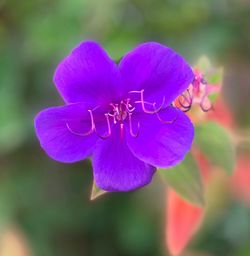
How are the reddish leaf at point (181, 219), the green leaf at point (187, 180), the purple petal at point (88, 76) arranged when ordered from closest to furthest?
the purple petal at point (88, 76)
the green leaf at point (187, 180)
the reddish leaf at point (181, 219)

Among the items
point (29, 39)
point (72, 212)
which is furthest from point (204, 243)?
point (29, 39)

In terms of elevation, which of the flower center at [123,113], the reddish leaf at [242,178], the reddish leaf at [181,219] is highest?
the flower center at [123,113]

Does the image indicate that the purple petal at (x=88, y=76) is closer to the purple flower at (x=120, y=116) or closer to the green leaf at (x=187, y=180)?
the purple flower at (x=120, y=116)

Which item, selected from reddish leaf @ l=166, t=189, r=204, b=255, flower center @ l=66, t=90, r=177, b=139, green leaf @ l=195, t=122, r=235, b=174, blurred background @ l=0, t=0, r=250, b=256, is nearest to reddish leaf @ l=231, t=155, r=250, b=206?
blurred background @ l=0, t=0, r=250, b=256

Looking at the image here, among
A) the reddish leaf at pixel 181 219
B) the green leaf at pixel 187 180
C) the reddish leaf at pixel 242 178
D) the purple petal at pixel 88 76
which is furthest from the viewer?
the reddish leaf at pixel 242 178

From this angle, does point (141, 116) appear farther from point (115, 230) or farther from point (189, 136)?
point (115, 230)

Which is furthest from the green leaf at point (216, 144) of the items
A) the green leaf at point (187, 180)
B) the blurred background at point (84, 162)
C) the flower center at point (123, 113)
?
the blurred background at point (84, 162)

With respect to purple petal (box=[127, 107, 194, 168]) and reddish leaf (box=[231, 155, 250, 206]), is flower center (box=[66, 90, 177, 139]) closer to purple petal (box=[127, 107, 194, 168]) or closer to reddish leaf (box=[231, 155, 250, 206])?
purple petal (box=[127, 107, 194, 168])

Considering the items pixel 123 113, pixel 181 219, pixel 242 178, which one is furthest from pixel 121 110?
pixel 242 178
